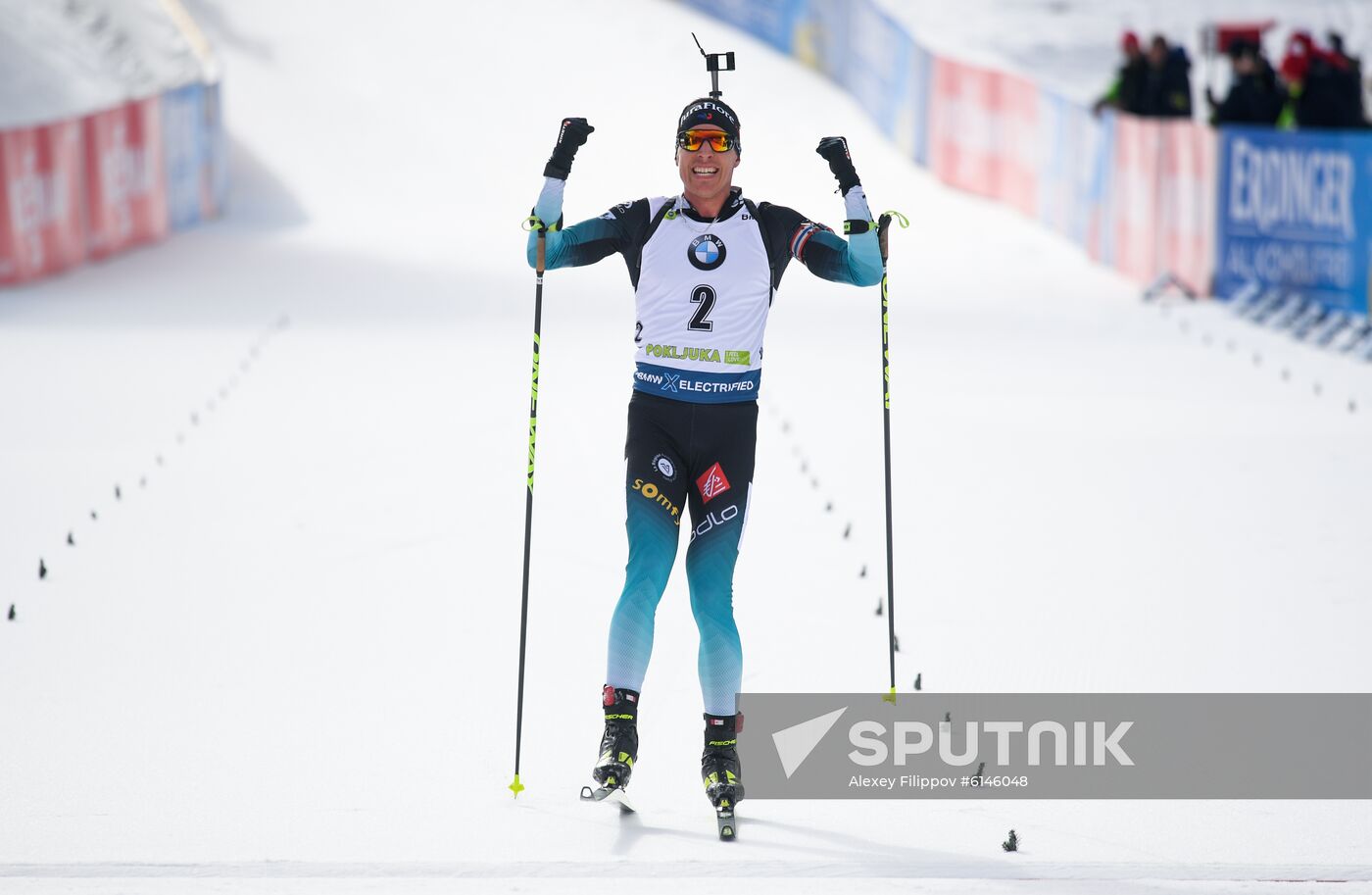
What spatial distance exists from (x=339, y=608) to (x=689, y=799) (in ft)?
8.55

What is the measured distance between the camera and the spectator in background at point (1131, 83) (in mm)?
18797

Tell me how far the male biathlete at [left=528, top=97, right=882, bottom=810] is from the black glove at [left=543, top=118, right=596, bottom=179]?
12 mm

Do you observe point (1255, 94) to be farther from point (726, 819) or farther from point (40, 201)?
point (726, 819)

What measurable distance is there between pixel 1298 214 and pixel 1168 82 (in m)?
3.04

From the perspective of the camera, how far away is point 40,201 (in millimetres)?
18125

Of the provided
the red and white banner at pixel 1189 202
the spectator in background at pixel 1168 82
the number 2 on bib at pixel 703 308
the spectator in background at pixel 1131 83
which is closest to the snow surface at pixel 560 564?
the red and white banner at pixel 1189 202

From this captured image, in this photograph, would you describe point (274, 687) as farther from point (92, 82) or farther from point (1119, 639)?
point (92, 82)

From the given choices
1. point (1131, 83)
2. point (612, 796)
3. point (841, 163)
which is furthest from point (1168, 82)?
point (612, 796)

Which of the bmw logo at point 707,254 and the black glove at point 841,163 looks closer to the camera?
the bmw logo at point 707,254

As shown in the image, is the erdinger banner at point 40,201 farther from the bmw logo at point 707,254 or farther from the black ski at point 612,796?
the black ski at point 612,796

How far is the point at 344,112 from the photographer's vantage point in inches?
1148

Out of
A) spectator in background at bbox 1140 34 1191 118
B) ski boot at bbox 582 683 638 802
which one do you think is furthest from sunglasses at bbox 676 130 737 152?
spectator in background at bbox 1140 34 1191 118

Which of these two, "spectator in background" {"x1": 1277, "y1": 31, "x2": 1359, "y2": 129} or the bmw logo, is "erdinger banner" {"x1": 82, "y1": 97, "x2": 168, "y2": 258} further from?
the bmw logo

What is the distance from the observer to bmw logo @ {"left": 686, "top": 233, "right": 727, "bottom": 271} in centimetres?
535
